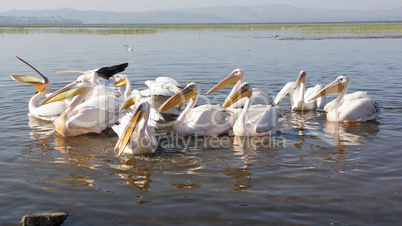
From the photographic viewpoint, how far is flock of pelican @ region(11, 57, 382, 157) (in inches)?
214

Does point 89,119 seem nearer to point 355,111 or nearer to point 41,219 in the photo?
point 41,219

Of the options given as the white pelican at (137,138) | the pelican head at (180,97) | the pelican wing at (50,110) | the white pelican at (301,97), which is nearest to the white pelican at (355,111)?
the white pelican at (301,97)

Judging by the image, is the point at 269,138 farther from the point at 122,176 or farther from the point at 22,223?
the point at 22,223

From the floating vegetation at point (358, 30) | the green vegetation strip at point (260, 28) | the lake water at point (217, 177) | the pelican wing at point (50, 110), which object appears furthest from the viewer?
the green vegetation strip at point (260, 28)

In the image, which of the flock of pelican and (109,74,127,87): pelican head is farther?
(109,74,127,87): pelican head

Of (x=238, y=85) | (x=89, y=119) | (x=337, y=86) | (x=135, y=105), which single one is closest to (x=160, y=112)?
(x=135, y=105)

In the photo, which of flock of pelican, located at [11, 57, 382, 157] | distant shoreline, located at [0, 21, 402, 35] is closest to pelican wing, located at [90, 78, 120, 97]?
flock of pelican, located at [11, 57, 382, 157]

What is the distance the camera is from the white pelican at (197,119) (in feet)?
20.1

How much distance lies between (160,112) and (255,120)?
1.51 meters

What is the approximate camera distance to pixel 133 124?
518 centimetres

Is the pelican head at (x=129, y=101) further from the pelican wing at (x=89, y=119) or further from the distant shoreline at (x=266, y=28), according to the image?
the distant shoreline at (x=266, y=28)

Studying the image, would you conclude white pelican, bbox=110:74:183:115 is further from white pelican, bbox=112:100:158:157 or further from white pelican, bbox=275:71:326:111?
white pelican, bbox=275:71:326:111

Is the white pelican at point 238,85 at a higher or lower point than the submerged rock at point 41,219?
higher

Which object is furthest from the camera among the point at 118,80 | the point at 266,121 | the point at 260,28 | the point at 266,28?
the point at 266,28
